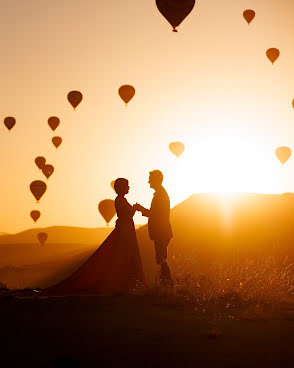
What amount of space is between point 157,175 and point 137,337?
7.13 m

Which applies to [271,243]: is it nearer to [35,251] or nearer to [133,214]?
[133,214]

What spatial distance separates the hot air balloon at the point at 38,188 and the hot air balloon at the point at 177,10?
116 ft

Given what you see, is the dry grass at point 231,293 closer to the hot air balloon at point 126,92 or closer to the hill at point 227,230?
the hot air balloon at point 126,92

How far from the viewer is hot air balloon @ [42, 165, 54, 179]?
205ft

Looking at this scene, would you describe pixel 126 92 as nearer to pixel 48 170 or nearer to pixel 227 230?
pixel 48 170

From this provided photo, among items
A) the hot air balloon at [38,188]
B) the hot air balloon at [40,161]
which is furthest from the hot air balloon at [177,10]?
the hot air balloon at [38,188]

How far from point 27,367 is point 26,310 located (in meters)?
4.05

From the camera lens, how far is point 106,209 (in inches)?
2292

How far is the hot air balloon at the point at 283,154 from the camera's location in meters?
56.1

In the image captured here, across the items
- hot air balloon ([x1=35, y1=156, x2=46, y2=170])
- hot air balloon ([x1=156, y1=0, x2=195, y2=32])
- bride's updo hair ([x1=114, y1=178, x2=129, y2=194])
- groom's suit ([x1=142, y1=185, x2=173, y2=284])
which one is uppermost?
hot air balloon ([x1=35, y1=156, x2=46, y2=170])

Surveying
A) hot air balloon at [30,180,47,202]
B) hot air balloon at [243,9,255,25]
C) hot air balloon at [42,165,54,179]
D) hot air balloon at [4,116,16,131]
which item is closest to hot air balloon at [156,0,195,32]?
hot air balloon at [243,9,255,25]

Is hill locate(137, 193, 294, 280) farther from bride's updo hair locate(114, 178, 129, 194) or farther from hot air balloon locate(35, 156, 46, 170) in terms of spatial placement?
bride's updo hair locate(114, 178, 129, 194)

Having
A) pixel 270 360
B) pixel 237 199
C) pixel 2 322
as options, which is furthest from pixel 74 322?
pixel 237 199

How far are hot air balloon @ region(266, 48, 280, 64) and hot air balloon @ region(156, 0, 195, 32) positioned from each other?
17.0 metres
